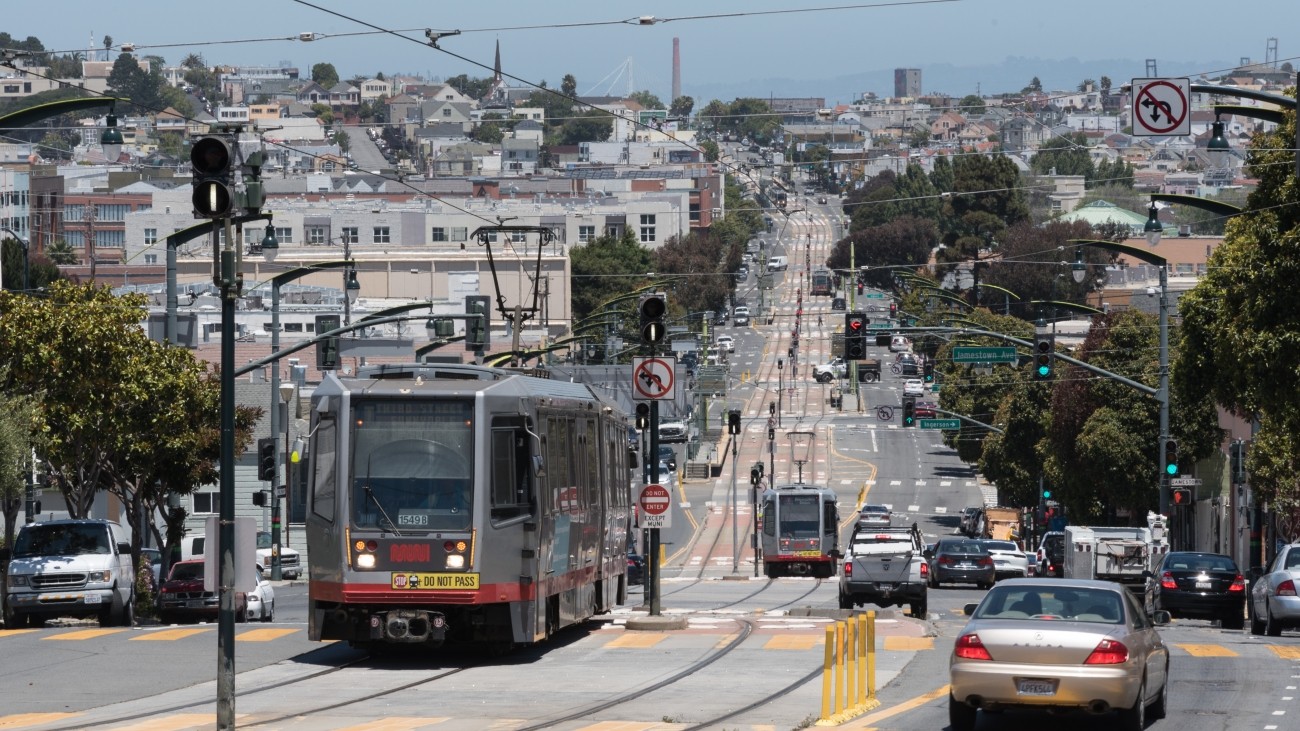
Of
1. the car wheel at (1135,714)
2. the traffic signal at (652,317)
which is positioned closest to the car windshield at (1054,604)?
the car wheel at (1135,714)

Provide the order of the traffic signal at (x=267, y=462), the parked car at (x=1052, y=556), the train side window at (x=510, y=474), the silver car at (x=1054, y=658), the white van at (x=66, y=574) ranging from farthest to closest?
the parked car at (x=1052, y=556)
the traffic signal at (x=267, y=462)
the white van at (x=66, y=574)
the train side window at (x=510, y=474)
the silver car at (x=1054, y=658)

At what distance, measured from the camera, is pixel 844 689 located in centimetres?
2016

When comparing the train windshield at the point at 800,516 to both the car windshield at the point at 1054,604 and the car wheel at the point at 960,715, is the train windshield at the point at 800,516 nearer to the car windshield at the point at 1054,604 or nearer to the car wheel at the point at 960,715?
the car windshield at the point at 1054,604

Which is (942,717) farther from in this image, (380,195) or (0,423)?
(380,195)

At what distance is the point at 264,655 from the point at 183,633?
3620 millimetres

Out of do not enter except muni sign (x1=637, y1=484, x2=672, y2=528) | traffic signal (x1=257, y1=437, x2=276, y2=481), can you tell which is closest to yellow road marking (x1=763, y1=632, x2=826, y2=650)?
do not enter except muni sign (x1=637, y1=484, x2=672, y2=528)

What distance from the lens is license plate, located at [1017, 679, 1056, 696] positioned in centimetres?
1695

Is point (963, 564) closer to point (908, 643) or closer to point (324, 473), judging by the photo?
point (908, 643)

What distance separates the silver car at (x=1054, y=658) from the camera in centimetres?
1694

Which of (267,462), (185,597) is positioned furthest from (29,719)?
(267,462)

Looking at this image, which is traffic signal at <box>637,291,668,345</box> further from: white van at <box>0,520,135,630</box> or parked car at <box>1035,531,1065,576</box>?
parked car at <box>1035,531,1065,576</box>

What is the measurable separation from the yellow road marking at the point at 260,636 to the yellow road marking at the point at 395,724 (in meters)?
8.43

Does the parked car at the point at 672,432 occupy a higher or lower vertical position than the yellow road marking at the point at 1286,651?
lower

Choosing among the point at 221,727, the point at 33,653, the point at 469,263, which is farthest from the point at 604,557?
the point at 469,263
